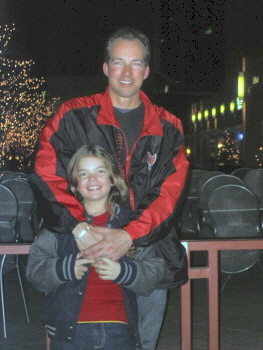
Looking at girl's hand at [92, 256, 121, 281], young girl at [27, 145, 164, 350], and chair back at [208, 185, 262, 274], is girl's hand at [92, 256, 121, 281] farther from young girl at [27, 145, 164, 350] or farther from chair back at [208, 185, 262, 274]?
chair back at [208, 185, 262, 274]

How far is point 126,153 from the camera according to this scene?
254 centimetres

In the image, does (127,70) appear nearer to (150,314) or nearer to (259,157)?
(150,314)

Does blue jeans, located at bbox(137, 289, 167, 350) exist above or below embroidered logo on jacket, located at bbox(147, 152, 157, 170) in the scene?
below

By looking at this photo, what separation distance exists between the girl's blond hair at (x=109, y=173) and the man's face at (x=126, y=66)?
0.33 metres

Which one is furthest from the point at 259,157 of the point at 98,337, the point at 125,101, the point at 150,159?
the point at 98,337

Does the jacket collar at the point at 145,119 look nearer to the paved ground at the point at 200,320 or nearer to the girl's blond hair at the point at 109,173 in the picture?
the girl's blond hair at the point at 109,173


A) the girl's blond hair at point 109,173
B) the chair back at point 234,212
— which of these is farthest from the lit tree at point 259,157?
the girl's blond hair at point 109,173

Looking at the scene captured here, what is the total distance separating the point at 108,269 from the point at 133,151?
1.87 feet

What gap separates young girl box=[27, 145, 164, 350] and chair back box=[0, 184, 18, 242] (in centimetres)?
342

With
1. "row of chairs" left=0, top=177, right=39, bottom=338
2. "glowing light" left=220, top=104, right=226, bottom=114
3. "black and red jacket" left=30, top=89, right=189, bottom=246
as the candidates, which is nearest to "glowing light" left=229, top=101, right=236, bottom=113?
"glowing light" left=220, top=104, right=226, bottom=114

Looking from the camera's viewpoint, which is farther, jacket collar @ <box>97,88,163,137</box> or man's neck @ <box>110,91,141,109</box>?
man's neck @ <box>110,91,141,109</box>

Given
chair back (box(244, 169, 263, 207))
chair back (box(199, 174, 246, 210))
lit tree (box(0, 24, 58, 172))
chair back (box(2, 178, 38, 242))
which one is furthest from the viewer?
lit tree (box(0, 24, 58, 172))

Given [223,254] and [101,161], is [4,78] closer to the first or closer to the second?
[223,254]

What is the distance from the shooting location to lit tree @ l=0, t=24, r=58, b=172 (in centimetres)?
1878
